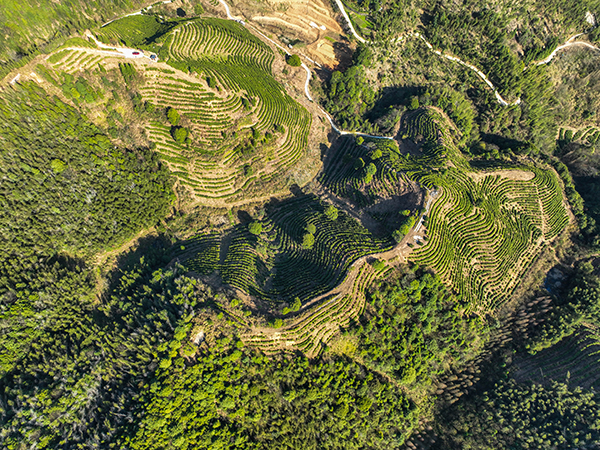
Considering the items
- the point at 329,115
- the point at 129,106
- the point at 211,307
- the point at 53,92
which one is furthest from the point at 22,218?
the point at 329,115

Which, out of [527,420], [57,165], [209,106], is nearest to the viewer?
[57,165]

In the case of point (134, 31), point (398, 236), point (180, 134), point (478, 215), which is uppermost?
point (134, 31)

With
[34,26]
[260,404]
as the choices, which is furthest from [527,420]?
[34,26]

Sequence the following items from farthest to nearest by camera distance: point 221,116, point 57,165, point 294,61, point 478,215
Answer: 1. point 294,61
2. point 478,215
3. point 221,116
4. point 57,165

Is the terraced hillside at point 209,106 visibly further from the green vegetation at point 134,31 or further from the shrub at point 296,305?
the shrub at point 296,305

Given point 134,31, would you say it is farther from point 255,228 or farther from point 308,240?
point 308,240

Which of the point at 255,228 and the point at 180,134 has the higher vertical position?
the point at 180,134

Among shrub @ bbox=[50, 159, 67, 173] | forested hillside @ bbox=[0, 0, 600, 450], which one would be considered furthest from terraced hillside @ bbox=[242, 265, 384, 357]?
shrub @ bbox=[50, 159, 67, 173]

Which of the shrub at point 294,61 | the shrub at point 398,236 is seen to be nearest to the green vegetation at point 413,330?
the shrub at point 398,236
